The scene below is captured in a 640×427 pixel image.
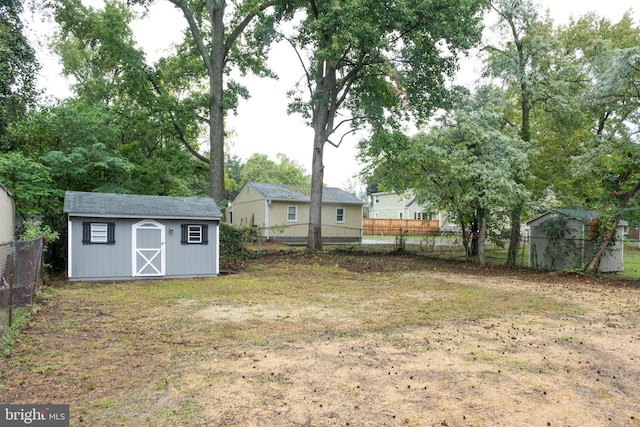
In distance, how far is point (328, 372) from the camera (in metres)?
4.55

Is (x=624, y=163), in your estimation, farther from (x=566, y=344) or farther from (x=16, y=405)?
(x=16, y=405)

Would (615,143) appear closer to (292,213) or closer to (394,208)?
(292,213)

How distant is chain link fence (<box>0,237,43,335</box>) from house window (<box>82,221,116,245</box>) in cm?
289

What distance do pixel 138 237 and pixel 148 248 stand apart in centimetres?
43

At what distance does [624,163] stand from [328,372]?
12702 millimetres

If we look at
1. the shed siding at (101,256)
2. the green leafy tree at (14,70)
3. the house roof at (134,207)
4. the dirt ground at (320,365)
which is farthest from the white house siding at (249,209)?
the dirt ground at (320,365)

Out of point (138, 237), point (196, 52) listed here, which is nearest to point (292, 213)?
point (196, 52)

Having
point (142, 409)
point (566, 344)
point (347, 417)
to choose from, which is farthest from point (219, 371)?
point (566, 344)

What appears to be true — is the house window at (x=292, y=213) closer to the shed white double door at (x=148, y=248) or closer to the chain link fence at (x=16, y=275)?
the shed white double door at (x=148, y=248)

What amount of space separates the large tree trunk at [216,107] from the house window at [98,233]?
6.74 metres

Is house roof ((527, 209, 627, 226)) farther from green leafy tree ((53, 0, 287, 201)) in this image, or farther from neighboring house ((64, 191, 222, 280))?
green leafy tree ((53, 0, 287, 201))

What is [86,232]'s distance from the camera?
11.3m

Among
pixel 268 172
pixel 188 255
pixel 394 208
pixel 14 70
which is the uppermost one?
pixel 268 172

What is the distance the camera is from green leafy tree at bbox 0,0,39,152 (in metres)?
14.0
